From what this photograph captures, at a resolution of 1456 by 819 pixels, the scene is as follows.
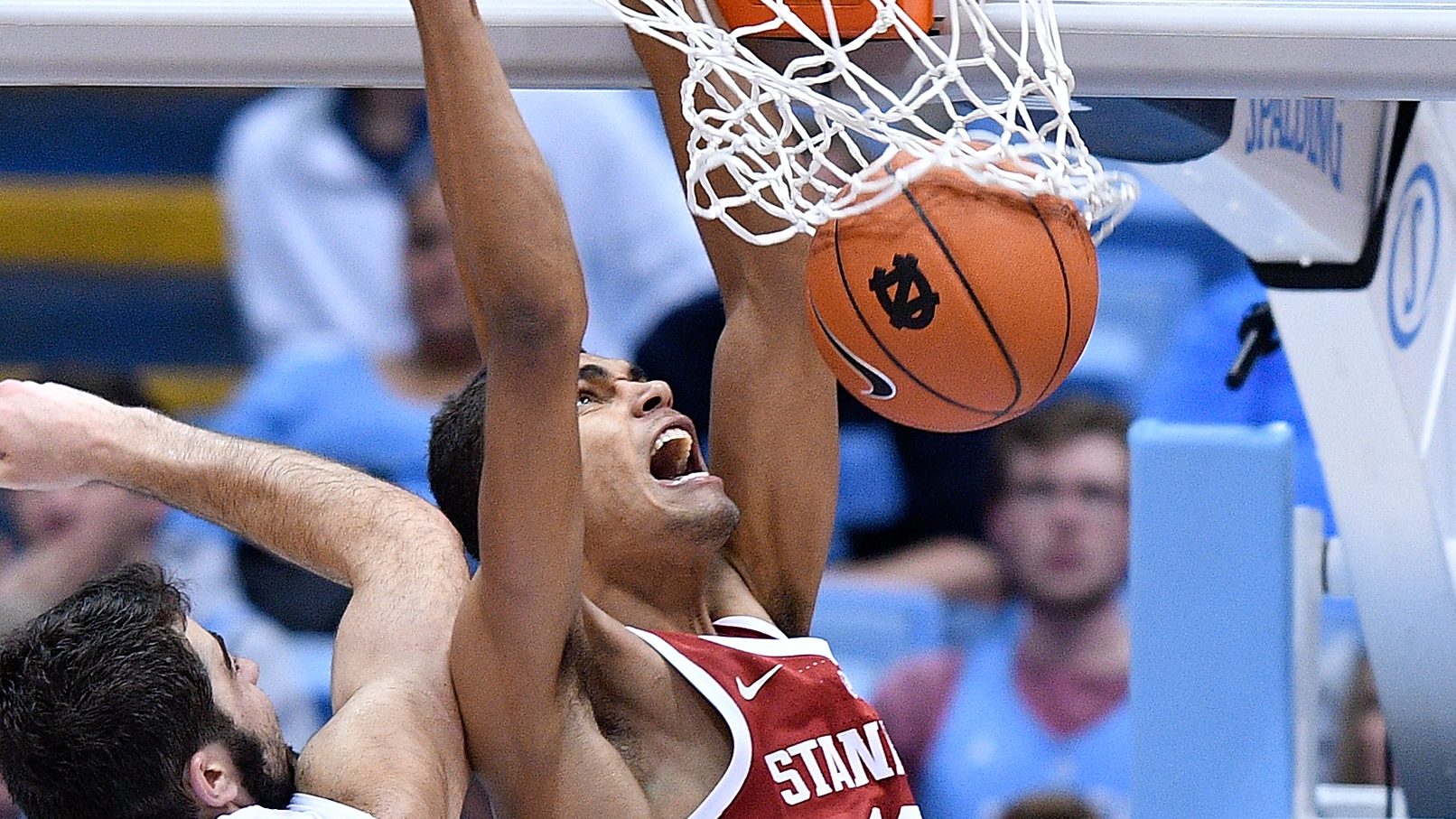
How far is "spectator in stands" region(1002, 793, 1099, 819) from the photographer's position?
4.70 m

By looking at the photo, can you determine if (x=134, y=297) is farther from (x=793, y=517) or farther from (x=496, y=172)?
(x=496, y=172)

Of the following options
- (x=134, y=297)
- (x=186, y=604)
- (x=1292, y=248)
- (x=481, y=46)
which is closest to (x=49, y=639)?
(x=186, y=604)

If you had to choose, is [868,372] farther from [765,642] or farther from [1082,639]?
[1082,639]

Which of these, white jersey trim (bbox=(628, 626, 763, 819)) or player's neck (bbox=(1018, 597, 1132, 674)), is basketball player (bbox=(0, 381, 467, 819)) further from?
player's neck (bbox=(1018, 597, 1132, 674))

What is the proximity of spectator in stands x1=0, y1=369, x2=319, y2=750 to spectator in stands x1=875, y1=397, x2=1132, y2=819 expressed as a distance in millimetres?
1642

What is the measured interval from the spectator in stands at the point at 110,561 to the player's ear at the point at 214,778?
9.79 feet

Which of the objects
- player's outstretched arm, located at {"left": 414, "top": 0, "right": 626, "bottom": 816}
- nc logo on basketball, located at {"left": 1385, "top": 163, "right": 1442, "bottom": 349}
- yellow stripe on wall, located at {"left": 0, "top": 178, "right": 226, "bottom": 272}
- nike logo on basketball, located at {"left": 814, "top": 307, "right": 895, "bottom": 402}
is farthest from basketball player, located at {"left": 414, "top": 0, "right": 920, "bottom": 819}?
yellow stripe on wall, located at {"left": 0, "top": 178, "right": 226, "bottom": 272}

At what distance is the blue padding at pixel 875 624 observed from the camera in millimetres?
4859

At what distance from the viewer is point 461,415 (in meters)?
2.32

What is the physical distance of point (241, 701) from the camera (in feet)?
6.47

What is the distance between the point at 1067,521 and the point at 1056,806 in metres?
0.72

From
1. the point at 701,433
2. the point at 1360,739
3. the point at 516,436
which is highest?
the point at 516,436

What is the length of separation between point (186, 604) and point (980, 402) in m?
0.88

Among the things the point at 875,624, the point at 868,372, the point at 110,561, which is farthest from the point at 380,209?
the point at 868,372
